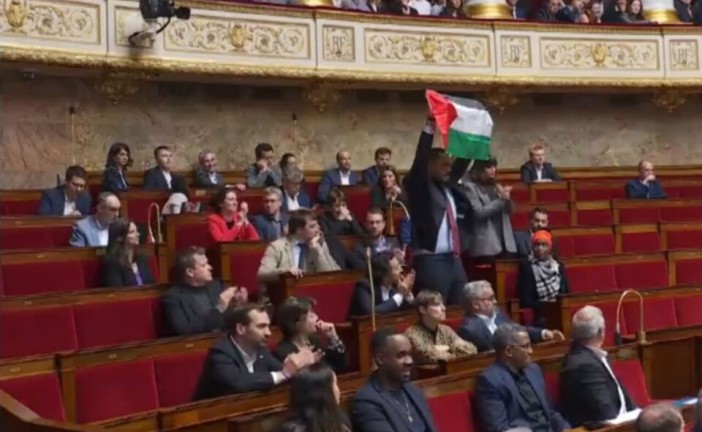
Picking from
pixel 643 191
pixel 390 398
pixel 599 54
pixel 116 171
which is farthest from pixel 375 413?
pixel 599 54

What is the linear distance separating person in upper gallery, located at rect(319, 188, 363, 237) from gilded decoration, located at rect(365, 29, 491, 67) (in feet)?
5.98

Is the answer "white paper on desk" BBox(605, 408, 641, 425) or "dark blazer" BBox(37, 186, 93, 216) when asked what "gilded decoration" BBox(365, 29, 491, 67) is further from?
"white paper on desk" BBox(605, 408, 641, 425)

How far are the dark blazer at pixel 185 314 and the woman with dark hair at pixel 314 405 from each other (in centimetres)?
113

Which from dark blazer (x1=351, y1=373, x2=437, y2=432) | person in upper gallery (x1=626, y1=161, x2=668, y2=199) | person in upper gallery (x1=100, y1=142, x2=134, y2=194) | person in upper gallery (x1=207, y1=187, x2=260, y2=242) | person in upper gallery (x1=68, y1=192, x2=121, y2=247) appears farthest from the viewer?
person in upper gallery (x1=626, y1=161, x2=668, y2=199)

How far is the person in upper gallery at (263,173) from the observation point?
522cm

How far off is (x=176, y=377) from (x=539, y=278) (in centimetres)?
160

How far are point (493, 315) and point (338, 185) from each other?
2043 mm

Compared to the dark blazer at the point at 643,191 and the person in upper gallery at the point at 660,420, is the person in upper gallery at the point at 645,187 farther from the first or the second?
the person in upper gallery at the point at 660,420

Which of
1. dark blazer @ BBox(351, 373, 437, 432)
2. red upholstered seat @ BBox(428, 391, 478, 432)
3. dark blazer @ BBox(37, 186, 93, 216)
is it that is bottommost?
red upholstered seat @ BBox(428, 391, 478, 432)

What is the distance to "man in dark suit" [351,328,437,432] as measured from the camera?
2367mm

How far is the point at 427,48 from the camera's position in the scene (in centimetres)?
636

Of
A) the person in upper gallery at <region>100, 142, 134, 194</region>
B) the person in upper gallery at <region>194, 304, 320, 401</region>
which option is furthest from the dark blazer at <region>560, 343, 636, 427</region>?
the person in upper gallery at <region>100, 142, 134, 194</region>

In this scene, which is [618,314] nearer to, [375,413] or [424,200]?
[424,200]

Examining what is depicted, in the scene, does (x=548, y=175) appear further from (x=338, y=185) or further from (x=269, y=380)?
(x=269, y=380)
